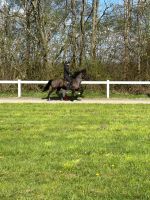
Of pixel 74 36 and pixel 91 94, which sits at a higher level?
pixel 74 36

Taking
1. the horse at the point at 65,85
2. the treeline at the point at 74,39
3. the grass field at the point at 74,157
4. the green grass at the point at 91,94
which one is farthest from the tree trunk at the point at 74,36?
the grass field at the point at 74,157

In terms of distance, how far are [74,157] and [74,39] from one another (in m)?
26.8

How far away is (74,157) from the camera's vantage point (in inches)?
391

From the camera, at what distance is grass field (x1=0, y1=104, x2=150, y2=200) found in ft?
24.2

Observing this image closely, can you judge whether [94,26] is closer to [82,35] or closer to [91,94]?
[82,35]

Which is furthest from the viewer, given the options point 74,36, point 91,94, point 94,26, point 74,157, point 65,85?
point 94,26

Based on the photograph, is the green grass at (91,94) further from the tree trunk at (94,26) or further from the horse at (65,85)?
the tree trunk at (94,26)

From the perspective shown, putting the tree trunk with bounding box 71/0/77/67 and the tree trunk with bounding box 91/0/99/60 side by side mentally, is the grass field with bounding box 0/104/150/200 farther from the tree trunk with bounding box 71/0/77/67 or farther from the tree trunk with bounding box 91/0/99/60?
the tree trunk with bounding box 91/0/99/60

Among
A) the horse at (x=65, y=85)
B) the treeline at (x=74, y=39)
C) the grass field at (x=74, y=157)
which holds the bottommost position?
the grass field at (x=74, y=157)

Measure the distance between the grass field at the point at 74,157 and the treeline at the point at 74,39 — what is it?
1653 cm

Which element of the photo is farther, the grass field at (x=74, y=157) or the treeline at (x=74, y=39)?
the treeline at (x=74, y=39)

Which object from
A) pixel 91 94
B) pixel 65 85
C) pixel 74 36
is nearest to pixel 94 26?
pixel 74 36

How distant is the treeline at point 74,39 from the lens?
34062 millimetres

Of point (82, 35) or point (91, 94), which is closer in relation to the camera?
point (91, 94)
